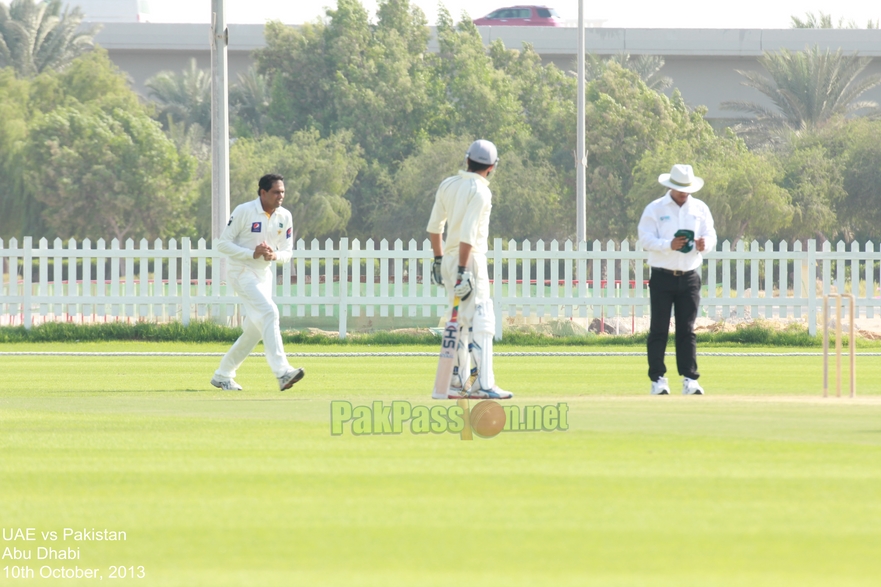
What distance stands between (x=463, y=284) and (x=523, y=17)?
51.2m

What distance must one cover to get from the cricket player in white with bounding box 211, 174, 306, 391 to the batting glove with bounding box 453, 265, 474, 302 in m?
1.98

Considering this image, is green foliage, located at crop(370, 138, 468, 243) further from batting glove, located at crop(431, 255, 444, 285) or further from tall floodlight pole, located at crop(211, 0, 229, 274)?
batting glove, located at crop(431, 255, 444, 285)

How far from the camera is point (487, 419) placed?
7.38m

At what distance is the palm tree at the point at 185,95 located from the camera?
5288 centimetres

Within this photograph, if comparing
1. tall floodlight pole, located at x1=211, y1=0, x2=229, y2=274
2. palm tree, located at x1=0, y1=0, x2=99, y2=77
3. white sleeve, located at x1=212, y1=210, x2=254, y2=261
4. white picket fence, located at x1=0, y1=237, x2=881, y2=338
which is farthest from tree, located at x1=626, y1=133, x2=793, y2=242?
white sleeve, located at x1=212, y1=210, x2=254, y2=261

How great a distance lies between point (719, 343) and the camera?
18.8 metres

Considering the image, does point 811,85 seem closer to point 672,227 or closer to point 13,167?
point 13,167

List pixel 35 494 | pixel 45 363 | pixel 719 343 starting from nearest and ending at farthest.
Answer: pixel 35 494 < pixel 45 363 < pixel 719 343

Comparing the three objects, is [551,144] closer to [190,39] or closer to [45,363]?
[190,39]

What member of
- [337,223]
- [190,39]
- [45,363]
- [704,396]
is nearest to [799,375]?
[704,396]

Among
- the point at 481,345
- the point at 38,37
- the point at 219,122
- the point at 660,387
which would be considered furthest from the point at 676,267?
the point at 38,37

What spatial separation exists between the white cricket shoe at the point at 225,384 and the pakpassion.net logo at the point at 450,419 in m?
1.97

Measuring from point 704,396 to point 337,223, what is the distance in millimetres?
35891

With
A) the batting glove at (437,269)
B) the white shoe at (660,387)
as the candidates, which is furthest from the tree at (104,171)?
the batting glove at (437,269)
